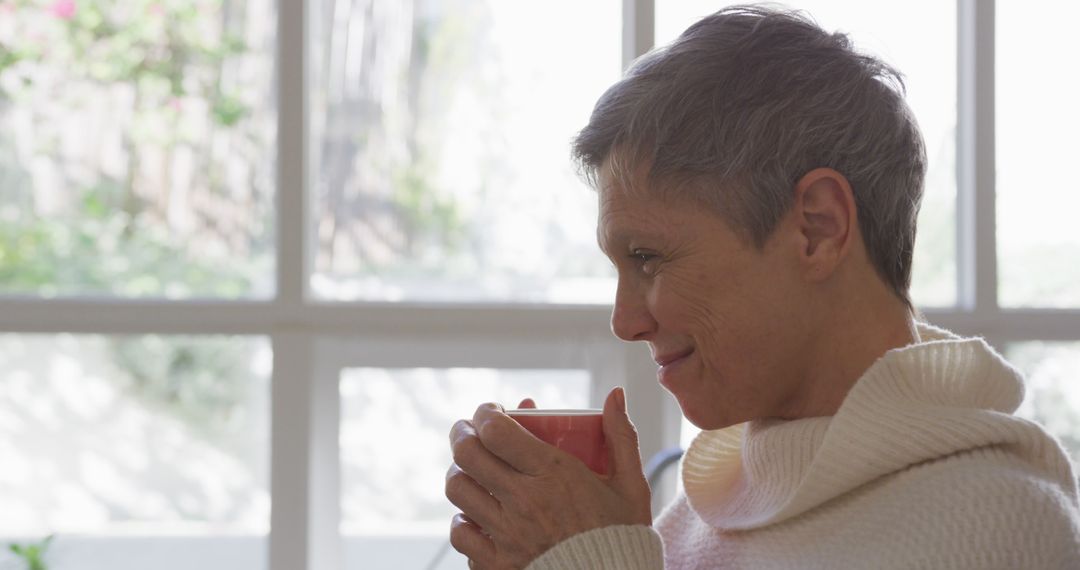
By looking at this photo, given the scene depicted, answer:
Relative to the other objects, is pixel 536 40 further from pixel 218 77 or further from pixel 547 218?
pixel 218 77

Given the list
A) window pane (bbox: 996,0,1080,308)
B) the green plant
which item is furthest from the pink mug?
window pane (bbox: 996,0,1080,308)

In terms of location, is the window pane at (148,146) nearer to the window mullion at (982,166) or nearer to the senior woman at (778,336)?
the window mullion at (982,166)

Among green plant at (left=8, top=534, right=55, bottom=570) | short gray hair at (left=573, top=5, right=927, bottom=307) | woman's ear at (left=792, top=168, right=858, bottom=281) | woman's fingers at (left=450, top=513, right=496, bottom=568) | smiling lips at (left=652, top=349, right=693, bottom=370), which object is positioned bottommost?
green plant at (left=8, top=534, right=55, bottom=570)

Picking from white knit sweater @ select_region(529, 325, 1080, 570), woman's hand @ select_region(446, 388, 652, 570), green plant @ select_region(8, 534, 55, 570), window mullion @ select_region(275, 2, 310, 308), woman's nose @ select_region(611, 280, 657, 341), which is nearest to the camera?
white knit sweater @ select_region(529, 325, 1080, 570)

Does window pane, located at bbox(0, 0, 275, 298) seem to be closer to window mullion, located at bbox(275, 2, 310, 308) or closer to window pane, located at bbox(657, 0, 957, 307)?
window mullion, located at bbox(275, 2, 310, 308)

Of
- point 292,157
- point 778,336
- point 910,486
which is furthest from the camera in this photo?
point 292,157

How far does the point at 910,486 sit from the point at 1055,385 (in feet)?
7.09

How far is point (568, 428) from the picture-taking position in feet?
3.41

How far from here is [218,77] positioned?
9.23 feet

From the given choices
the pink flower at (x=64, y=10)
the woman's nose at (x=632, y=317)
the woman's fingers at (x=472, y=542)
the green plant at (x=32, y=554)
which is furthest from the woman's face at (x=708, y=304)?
the pink flower at (x=64, y=10)

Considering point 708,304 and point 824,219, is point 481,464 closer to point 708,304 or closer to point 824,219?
point 708,304

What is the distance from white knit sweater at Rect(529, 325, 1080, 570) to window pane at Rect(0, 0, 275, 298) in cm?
196

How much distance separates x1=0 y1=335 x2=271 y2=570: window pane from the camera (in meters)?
2.77

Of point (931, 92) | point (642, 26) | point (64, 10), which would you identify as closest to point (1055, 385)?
point (931, 92)
